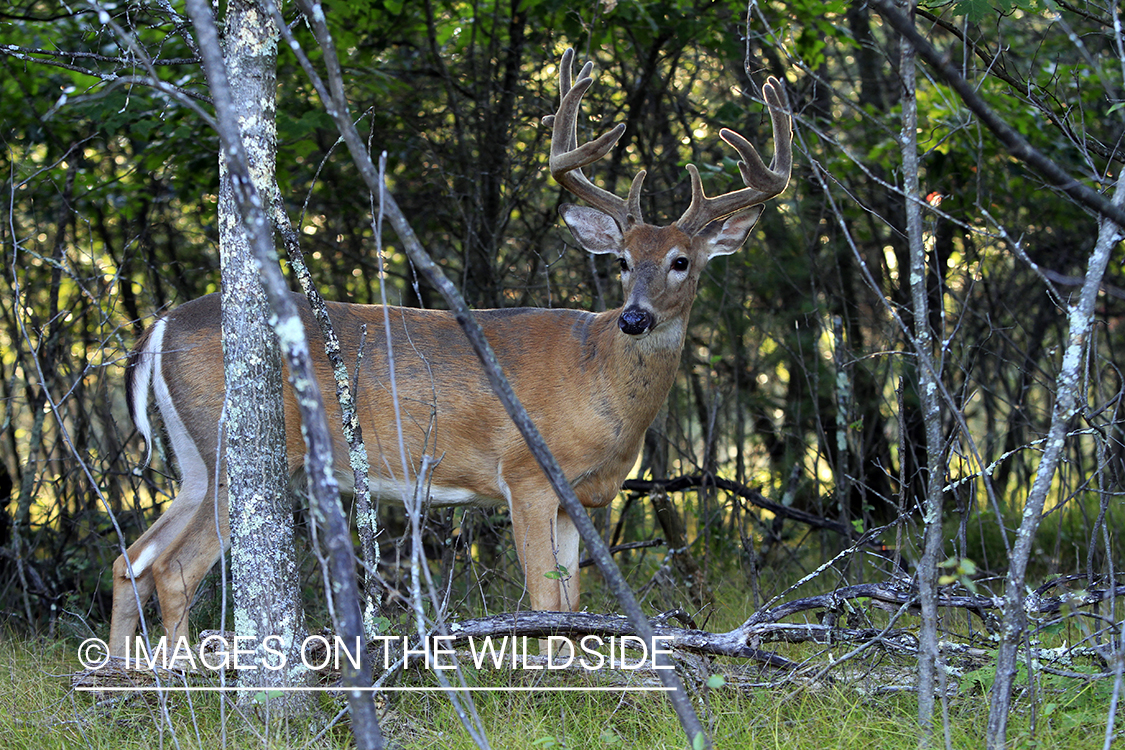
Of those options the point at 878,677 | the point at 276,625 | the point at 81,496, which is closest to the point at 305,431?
Result: the point at 276,625

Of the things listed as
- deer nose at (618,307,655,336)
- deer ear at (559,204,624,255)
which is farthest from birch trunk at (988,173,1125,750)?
deer ear at (559,204,624,255)

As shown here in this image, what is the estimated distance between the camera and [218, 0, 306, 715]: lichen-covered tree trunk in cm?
301

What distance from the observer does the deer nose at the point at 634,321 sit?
13.3 feet

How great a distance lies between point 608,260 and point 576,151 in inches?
82.3

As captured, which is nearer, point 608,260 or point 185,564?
point 185,564

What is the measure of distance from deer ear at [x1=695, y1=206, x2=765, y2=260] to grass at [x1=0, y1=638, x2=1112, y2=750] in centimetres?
207

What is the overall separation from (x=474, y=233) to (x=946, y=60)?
3918 mm

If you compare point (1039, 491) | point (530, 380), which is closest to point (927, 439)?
point (1039, 491)

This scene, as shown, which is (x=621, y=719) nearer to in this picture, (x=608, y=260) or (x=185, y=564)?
(x=185, y=564)

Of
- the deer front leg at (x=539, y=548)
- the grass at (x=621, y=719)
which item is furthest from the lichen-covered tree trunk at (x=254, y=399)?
the deer front leg at (x=539, y=548)

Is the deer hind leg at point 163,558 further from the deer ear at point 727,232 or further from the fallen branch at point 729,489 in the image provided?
the deer ear at point 727,232

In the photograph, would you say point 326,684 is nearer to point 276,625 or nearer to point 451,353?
point 276,625

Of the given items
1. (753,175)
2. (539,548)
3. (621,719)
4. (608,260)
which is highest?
(753,175)

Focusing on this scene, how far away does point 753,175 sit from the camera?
4.42 meters
